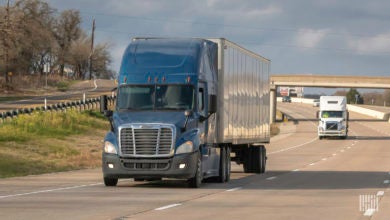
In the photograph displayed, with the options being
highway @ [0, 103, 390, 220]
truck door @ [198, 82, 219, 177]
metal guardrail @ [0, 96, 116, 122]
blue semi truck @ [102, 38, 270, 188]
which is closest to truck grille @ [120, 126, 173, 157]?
blue semi truck @ [102, 38, 270, 188]

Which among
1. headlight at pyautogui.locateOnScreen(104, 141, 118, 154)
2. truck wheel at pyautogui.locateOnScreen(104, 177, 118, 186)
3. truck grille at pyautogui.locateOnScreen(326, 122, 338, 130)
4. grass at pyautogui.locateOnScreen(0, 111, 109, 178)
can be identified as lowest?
truck grille at pyautogui.locateOnScreen(326, 122, 338, 130)

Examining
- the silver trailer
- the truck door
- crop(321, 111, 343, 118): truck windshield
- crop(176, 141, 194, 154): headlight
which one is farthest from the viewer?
crop(321, 111, 343, 118): truck windshield

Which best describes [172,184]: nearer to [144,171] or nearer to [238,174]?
[144,171]

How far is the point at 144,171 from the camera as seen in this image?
22.9 meters

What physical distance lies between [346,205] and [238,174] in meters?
13.4

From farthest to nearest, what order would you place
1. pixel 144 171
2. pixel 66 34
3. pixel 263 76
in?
1. pixel 66 34
2. pixel 263 76
3. pixel 144 171

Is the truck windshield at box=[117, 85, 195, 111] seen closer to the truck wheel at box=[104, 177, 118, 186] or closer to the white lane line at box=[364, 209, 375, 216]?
the truck wheel at box=[104, 177, 118, 186]

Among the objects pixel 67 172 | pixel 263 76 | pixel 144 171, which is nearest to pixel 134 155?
pixel 144 171

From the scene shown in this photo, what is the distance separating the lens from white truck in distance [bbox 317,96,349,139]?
86.9 metres

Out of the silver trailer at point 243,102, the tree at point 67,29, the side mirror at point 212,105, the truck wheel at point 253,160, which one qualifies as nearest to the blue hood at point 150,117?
the side mirror at point 212,105

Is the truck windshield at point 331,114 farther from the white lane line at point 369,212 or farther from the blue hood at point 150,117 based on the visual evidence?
the white lane line at point 369,212

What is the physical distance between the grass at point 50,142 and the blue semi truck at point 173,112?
693 centimetres

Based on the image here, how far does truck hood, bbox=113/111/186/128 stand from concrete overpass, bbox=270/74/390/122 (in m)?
111

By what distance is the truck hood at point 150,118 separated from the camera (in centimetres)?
2309
